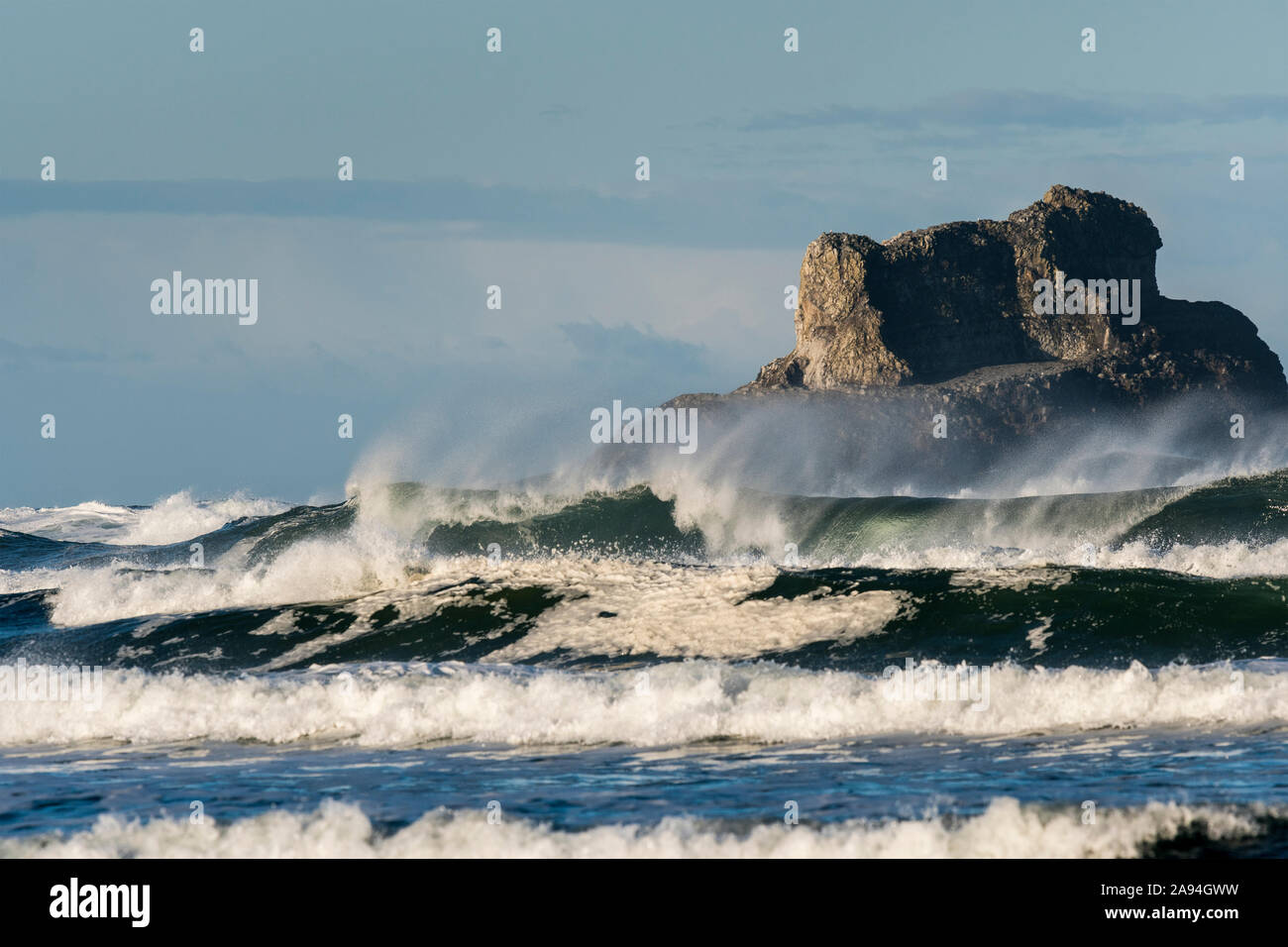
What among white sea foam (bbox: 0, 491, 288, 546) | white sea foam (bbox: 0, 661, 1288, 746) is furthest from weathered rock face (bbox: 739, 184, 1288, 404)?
white sea foam (bbox: 0, 661, 1288, 746)

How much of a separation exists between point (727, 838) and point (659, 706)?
4.91 metres

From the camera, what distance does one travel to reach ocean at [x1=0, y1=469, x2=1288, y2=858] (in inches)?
375

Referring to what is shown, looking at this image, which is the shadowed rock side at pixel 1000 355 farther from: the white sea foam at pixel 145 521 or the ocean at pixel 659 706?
the ocean at pixel 659 706

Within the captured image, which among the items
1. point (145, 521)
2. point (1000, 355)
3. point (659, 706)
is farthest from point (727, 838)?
point (1000, 355)

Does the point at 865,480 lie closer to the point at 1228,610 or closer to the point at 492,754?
the point at 1228,610

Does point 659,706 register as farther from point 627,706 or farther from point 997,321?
point 997,321

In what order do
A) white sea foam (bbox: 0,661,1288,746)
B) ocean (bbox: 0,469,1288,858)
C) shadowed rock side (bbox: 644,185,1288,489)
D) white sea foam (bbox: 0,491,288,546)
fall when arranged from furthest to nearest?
shadowed rock side (bbox: 644,185,1288,489), white sea foam (bbox: 0,491,288,546), white sea foam (bbox: 0,661,1288,746), ocean (bbox: 0,469,1288,858)

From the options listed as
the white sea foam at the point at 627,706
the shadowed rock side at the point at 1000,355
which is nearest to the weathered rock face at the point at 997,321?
the shadowed rock side at the point at 1000,355

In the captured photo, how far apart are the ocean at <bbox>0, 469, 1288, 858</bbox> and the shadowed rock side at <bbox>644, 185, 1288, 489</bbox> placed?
83.2m

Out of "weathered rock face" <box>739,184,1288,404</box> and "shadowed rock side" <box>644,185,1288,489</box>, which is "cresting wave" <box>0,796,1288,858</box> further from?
"weathered rock face" <box>739,184,1288,404</box>

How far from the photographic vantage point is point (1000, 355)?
120m

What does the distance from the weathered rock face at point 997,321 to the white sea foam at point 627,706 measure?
101 meters
